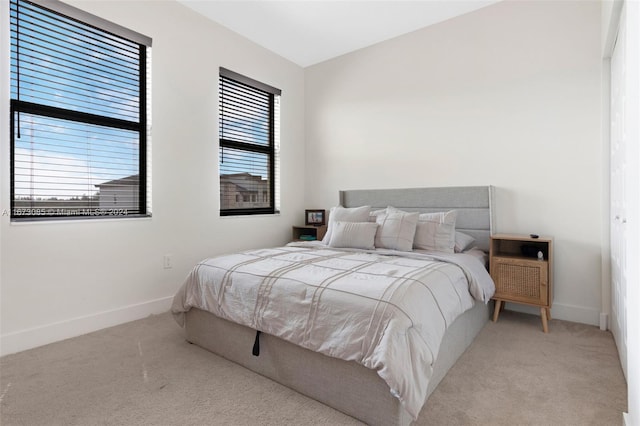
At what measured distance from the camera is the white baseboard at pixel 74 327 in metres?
2.25

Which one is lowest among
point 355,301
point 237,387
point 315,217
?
point 237,387

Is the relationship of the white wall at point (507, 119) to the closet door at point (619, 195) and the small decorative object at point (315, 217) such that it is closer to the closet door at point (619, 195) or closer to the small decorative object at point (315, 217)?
the closet door at point (619, 195)

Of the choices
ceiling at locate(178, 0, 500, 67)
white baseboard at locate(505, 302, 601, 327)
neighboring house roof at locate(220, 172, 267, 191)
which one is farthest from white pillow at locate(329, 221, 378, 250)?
ceiling at locate(178, 0, 500, 67)

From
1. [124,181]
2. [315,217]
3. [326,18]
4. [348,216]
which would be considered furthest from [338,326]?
[326,18]

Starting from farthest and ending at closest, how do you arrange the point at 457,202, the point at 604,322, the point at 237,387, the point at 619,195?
the point at 457,202 → the point at 604,322 → the point at 619,195 → the point at 237,387

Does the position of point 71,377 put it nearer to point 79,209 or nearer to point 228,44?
point 79,209

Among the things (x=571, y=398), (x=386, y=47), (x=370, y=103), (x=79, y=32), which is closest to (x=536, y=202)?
(x=571, y=398)

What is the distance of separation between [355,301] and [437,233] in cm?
156

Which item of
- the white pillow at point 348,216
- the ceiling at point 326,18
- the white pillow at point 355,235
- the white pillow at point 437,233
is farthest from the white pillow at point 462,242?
the ceiling at point 326,18

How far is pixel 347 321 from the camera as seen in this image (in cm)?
156

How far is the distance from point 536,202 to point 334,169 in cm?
227

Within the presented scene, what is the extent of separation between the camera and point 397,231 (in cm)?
291

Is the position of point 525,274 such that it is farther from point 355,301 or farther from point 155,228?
point 155,228

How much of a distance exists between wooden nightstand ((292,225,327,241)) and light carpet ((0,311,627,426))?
2.04 metres
